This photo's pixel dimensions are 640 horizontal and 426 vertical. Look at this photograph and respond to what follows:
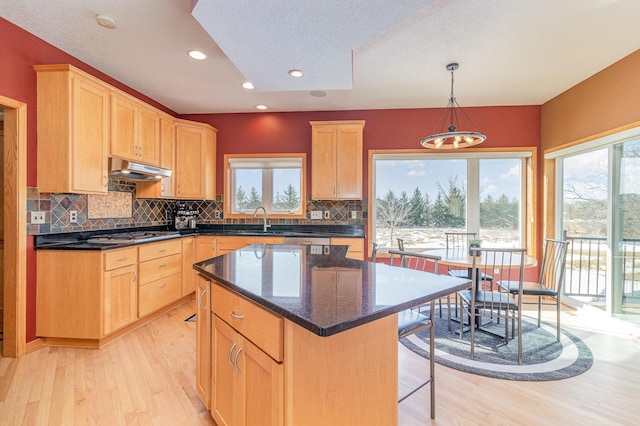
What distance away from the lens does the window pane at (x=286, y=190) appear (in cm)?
439

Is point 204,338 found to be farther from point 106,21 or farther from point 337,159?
point 337,159

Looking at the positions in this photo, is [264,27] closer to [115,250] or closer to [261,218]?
[115,250]

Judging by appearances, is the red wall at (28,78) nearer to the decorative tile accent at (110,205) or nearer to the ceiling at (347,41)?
the ceiling at (347,41)

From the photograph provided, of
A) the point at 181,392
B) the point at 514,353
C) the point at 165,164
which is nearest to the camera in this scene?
the point at 181,392

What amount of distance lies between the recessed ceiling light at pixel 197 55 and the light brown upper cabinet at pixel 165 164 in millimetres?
1207

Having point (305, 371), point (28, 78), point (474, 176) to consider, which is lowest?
point (305, 371)

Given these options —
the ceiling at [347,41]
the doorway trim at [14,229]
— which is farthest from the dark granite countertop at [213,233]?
the ceiling at [347,41]

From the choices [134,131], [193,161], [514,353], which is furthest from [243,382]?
[193,161]

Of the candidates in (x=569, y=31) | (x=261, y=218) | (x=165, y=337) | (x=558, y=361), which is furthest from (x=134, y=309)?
(x=569, y=31)

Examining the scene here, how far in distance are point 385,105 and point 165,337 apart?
12.6 ft

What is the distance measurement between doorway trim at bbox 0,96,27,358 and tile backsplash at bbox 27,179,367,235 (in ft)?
0.30

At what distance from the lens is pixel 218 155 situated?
14.5 feet

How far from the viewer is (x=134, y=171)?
303cm

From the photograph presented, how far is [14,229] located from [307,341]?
281 centimetres
